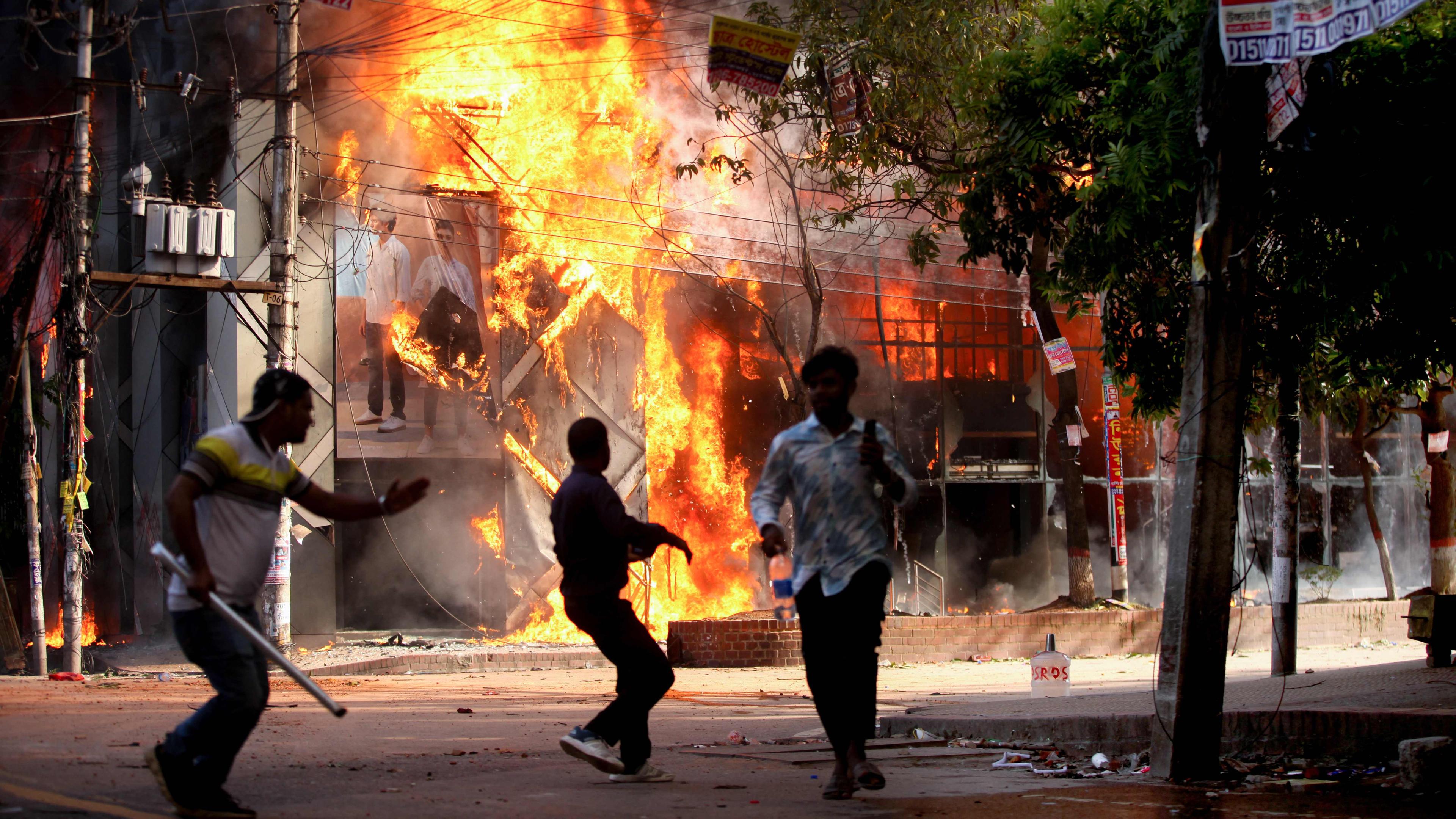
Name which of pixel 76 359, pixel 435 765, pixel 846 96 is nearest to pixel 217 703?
pixel 435 765

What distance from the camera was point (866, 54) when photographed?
14.8 m

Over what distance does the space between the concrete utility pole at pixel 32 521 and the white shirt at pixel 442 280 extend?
6.91m

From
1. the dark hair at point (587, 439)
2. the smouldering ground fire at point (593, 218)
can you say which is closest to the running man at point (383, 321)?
the smouldering ground fire at point (593, 218)

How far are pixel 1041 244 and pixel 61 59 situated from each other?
17.5m

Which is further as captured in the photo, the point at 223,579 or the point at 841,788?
the point at 841,788

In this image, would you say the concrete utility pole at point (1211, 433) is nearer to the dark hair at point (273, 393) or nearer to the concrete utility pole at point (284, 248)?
the dark hair at point (273, 393)

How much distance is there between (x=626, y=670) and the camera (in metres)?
5.50

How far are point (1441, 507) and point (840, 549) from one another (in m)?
18.5

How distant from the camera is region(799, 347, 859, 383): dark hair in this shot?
5176 mm

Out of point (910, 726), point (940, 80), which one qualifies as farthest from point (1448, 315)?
point (940, 80)

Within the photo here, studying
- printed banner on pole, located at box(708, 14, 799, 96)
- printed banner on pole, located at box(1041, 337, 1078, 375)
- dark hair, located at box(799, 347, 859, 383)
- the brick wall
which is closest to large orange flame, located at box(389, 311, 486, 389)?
the brick wall

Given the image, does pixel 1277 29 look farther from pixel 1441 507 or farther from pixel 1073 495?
pixel 1441 507

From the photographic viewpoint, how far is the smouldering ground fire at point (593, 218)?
71.6 ft

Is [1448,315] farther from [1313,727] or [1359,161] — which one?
[1313,727]
